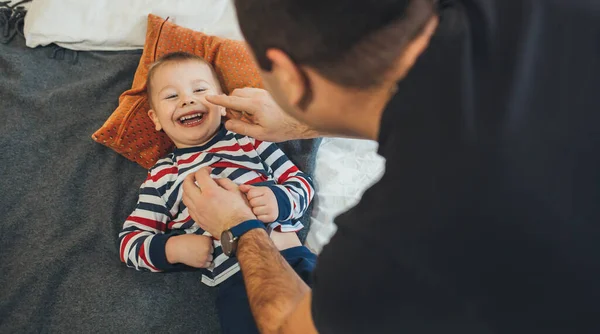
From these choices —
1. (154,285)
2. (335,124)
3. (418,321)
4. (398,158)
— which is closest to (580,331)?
(418,321)

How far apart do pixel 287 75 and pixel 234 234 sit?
46 cm

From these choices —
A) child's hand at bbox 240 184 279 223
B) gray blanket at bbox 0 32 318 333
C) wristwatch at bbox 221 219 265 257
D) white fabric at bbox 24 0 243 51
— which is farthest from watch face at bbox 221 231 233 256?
white fabric at bbox 24 0 243 51

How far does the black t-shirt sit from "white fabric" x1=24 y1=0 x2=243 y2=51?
4.23 ft

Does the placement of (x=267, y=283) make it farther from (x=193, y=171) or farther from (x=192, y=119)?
(x=192, y=119)

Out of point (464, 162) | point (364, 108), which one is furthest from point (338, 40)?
point (464, 162)

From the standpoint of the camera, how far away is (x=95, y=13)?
1.94m

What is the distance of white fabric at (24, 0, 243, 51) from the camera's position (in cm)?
188

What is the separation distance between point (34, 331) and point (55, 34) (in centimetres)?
108

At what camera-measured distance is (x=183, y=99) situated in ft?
4.74

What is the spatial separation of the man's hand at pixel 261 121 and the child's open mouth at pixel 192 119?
109 mm

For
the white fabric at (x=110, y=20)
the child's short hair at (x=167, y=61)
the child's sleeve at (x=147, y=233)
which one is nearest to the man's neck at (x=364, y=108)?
the child's sleeve at (x=147, y=233)

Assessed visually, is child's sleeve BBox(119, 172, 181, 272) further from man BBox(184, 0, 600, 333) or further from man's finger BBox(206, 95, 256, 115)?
man BBox(184, 0, 600, 333)

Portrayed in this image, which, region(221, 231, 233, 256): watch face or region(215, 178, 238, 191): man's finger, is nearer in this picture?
region(221, 231, 233, 256): watch face

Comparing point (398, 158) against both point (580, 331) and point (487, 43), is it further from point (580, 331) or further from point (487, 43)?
point (580, 331)
